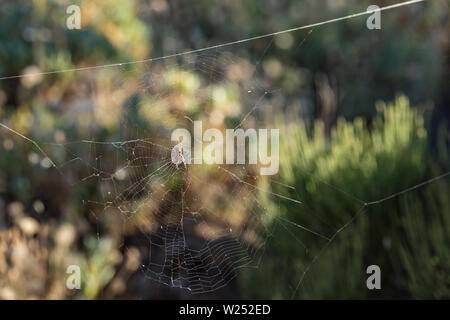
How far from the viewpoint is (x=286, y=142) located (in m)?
3.41

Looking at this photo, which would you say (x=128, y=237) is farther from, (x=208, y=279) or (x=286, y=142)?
(x=286, y=142)

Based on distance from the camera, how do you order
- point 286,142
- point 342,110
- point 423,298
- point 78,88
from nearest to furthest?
point 423,298, point 286,142, point 78,88, point 342,110

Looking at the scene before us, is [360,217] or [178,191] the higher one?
[178,191]

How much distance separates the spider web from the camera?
328 centimetres

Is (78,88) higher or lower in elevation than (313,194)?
higher

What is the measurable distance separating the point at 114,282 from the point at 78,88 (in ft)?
6.33

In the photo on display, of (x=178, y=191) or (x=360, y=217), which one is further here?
Answer: (x=178, y=191)

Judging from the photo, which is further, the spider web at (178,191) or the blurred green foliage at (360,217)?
the spider web at (178,191)

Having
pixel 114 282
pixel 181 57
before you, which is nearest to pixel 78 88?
pixel 181 57

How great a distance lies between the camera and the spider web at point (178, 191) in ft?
10.7

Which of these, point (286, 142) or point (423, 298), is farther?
point (286, 142)

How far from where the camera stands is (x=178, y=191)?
355 cm

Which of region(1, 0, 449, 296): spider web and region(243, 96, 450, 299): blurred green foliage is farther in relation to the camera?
region(1, 0, 449, 296): spider web

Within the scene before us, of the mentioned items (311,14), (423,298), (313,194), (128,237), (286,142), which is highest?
(311,14)
